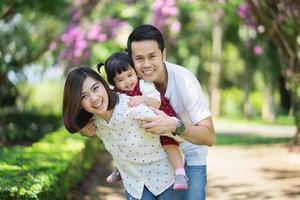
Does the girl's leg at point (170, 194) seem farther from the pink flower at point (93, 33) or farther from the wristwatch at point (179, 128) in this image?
the pink flower at point (93, 33)

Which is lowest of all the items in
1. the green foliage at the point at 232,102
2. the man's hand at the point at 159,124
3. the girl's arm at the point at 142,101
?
the green foliage at the point at 232,102

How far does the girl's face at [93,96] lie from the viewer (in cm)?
363

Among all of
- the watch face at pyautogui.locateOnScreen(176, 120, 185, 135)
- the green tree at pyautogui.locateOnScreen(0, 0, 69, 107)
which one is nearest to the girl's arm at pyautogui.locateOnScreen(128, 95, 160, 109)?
the watch face at pyautogui.locateOnScreen(176, 120, 185, 135)

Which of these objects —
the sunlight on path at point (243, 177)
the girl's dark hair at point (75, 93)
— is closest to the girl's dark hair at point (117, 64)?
the girl's dark hair at point (75, 93)

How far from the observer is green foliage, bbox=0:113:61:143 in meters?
22.5

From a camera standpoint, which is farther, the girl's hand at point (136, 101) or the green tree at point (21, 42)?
the green tree at point (21, 42)

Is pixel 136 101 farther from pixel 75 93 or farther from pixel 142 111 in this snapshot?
pixel 75 93

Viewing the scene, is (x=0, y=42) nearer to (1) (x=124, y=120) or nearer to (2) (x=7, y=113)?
(2) (x=7, y=113)

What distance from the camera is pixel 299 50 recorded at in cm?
1383

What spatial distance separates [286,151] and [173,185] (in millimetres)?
11018

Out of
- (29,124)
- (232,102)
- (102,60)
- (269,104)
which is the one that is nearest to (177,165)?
(102,60)

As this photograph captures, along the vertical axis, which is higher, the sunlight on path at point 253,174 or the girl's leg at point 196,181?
the girl's leg at point 196,181

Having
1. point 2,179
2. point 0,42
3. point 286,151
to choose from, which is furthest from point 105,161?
point 0,42

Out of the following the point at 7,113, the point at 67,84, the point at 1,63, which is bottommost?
the point at 7,113
